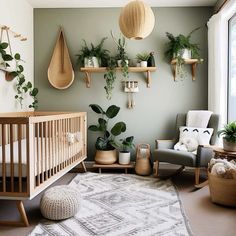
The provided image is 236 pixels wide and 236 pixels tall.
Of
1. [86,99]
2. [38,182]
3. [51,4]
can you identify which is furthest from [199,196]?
[51,4]

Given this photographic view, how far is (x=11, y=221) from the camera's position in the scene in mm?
2039

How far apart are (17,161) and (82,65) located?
223 centimetres

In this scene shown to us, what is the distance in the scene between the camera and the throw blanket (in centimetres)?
346

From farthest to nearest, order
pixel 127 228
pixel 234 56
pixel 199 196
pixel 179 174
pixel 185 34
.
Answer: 1. pixel 185 34
2. pixel 179 174
3. pixel 234 56
4. pixel 199 196
5. pixel 127 228

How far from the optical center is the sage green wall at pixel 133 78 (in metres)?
3.86

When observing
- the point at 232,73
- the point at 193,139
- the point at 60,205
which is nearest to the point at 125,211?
the point at 60,205

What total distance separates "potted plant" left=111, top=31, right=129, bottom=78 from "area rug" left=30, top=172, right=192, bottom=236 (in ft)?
5.23

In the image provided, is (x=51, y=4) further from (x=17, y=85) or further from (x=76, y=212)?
(x=76, y=212)

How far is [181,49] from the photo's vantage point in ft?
11.9

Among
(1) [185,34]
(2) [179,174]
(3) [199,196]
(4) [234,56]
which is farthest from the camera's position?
(1) [185,34]

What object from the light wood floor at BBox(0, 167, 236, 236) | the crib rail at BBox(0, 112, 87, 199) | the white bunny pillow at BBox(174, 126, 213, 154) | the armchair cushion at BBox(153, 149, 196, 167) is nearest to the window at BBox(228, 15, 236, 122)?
the white bunny pillow at BBox(174, 126, 213, 154)

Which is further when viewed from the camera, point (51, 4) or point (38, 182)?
point (51, 4)

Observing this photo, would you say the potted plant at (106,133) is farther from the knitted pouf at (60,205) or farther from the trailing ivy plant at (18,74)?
the knitted pouf at (60,205)

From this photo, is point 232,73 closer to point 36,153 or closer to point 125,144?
point 125,144
